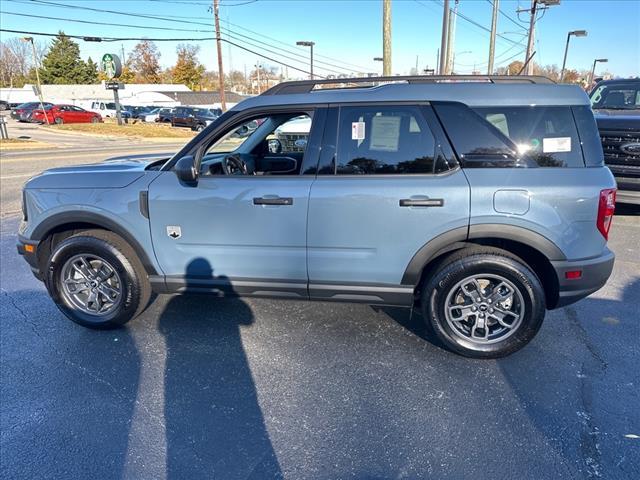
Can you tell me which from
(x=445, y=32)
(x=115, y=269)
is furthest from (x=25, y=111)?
(x=115, y=269)

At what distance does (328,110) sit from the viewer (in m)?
3.09

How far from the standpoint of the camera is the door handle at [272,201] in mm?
3059

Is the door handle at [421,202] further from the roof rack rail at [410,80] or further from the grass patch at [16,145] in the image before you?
the grass patch at [16,145]

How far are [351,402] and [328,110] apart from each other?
6.58 ft

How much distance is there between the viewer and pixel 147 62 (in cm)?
8438

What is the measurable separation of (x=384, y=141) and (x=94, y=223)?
233 centimetres

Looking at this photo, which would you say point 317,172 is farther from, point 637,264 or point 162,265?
point 637,264

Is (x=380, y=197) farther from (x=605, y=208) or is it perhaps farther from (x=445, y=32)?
(x=445, y=32)

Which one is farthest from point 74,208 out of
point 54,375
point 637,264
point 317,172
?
point 637,264

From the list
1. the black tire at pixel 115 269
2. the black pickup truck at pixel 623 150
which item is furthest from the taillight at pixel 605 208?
the black pickup truck at pixel 623 150

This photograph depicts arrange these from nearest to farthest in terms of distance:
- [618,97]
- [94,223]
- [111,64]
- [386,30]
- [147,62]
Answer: [94,223] < [618,97] < [386,30] < [111,64] < [147,62]

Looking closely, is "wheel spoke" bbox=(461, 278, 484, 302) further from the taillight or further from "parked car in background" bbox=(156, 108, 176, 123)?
"parked car in background" bbox=(156, 108, 176, 123)

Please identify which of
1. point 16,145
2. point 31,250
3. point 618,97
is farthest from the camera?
point 16,145

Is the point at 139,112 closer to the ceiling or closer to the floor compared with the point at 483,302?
closer to the ceiling
